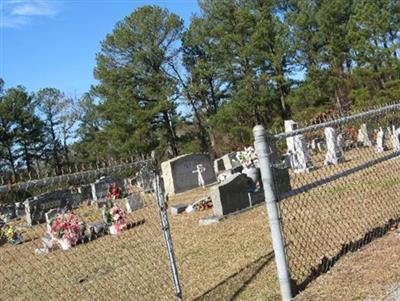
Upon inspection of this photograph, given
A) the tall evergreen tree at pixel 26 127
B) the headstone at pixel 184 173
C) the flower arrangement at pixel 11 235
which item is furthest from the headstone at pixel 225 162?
the tall evergreen tree at pixel 26 127

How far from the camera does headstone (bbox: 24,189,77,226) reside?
693 inches

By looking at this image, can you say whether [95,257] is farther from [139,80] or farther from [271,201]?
[139,80]

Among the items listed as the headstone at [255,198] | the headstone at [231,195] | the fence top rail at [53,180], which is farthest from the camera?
the headstone at [255,198]

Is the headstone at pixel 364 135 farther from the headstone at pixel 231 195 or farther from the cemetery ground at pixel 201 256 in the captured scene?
the headstone at pixel 231 195

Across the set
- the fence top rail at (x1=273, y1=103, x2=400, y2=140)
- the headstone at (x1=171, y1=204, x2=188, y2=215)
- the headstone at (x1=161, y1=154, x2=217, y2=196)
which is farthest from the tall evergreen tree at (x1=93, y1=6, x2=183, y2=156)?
the fence top rail at (x1=273, y1=103, x2=400, y2=140)

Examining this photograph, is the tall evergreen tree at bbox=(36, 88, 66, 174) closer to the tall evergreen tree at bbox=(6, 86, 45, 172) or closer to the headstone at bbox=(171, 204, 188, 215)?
the tall evergreen tree at bbox=(6, 86, 45, 172)

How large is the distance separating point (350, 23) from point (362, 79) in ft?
13.3

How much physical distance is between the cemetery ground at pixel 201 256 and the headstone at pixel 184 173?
8.68m

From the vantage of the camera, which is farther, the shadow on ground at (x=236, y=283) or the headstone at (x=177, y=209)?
the headstone at (x=177, y=209)

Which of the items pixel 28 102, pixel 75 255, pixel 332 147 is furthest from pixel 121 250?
pixel 28 102

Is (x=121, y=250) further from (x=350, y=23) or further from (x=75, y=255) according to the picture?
(x=350, y=23)

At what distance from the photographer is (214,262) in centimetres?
692

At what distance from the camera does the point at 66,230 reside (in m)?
11.2

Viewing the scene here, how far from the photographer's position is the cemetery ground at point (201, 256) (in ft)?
19.4
